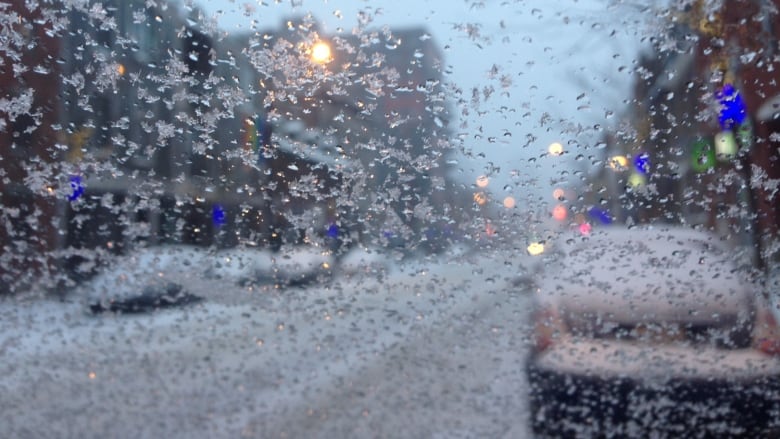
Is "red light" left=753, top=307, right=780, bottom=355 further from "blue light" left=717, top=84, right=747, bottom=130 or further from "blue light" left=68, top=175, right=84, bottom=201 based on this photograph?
"blue light" left=68, top=175, right=84, bottom=201

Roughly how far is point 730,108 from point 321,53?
173 cm

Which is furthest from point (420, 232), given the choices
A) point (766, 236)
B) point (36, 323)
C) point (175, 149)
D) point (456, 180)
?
point (36, 323)

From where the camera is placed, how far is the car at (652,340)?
347 cm

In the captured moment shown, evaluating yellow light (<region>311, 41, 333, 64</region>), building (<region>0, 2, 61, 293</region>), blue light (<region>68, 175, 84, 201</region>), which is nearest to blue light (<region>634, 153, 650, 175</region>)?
yellow light (<region>311, 41, 333, 64</region>)

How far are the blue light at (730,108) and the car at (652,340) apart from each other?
1.55ft

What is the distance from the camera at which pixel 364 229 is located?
379 cm

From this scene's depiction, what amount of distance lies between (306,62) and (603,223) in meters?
1.45

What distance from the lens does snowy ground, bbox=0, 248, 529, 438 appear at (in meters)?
3.41

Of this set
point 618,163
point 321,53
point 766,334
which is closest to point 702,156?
point 618,163

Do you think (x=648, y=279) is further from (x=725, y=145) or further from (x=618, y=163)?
(x=725, y=145)

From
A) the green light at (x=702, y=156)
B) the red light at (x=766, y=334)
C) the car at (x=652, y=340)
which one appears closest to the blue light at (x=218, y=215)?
the car at (x=652, y=340)

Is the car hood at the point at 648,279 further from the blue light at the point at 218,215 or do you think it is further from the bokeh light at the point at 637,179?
the blue light at the point at 218,215

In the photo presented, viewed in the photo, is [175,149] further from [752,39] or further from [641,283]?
Answer: [752,39]

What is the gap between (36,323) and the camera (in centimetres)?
379
